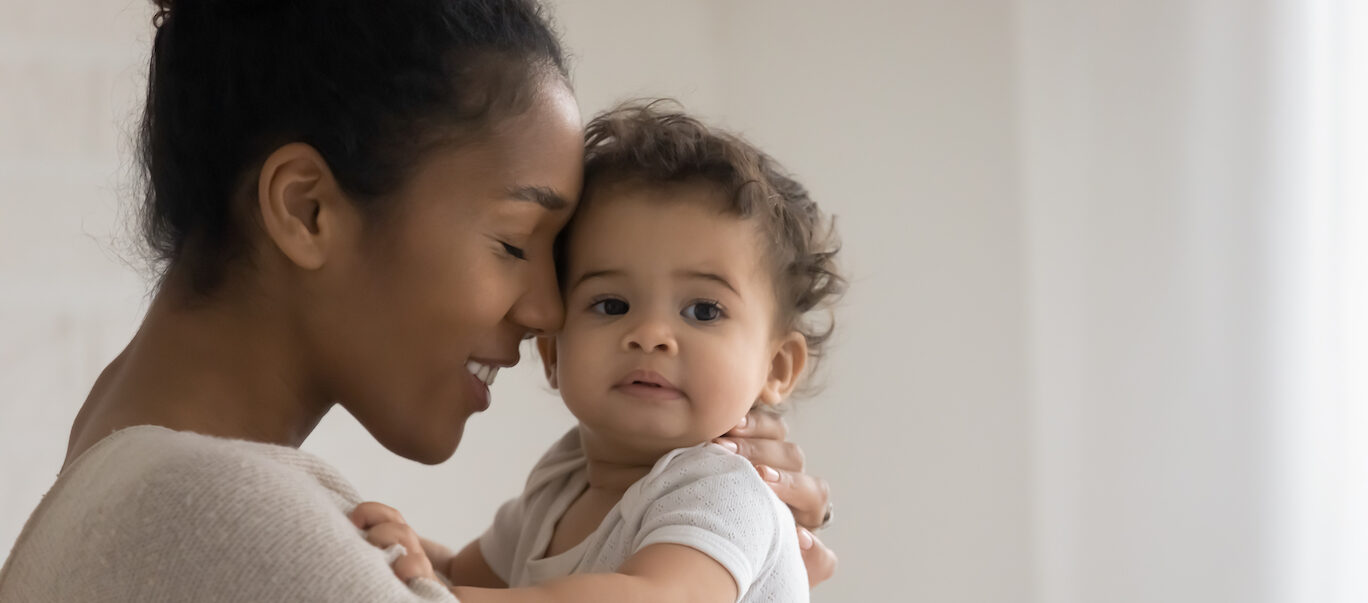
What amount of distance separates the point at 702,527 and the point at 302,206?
0.45m

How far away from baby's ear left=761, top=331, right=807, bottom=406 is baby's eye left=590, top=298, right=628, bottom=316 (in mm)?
232

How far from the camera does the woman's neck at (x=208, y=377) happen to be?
1042 mm

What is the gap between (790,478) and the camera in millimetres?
1459

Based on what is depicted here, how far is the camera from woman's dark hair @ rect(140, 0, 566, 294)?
42.8 inches

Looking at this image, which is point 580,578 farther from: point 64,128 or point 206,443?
point 64,128

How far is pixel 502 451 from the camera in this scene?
2887mm

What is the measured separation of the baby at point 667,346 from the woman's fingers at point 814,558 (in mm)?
142

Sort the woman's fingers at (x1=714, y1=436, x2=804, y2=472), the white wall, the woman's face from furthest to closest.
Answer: the white wall < the woman's fingers at (x1=714, y1=436, x2=804, y2=472) < the woman's face

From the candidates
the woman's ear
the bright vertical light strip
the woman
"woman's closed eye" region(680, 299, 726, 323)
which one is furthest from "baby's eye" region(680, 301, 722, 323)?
the bright vertical light strip

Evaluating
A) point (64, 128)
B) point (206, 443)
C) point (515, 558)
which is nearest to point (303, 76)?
point (206, 443)

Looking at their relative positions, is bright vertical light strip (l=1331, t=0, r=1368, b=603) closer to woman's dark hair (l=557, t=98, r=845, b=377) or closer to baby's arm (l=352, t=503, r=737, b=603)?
woman's dark hair (l=557, t=98, r=845, b=377)

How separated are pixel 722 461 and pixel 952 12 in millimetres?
1689

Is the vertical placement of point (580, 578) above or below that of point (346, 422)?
above

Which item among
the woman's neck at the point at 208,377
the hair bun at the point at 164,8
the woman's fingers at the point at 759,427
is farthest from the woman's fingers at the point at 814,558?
the hair bun at the point at 164,8
